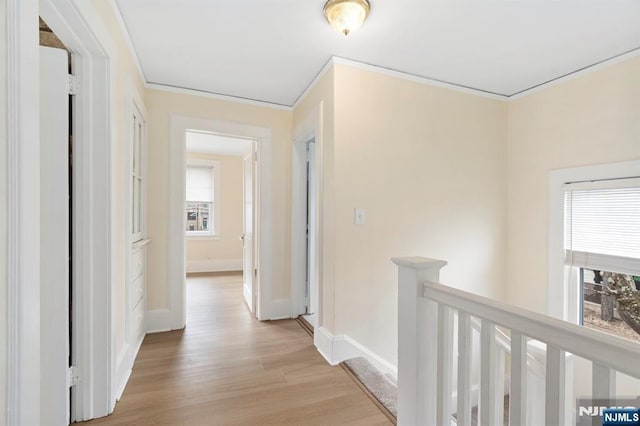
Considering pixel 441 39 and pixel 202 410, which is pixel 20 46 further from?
pixel 441 39

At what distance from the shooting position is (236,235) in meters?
6.27

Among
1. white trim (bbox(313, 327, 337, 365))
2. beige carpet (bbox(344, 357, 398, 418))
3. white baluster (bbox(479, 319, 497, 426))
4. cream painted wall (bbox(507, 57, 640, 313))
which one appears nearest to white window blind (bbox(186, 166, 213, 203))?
white trim (bbox(313, 327, 337, 365))

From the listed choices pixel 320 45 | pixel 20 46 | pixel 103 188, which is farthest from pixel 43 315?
pixel 320 45

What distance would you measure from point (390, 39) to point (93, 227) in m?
2.23

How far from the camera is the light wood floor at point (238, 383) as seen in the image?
1712 mm

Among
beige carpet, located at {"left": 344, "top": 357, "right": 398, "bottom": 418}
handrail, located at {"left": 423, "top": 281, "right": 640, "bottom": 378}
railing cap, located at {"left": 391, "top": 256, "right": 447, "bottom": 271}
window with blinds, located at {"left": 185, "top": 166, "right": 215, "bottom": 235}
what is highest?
window with blinds, located at {"left": 185, "top": 166, "right": 215, "bottom": 235}

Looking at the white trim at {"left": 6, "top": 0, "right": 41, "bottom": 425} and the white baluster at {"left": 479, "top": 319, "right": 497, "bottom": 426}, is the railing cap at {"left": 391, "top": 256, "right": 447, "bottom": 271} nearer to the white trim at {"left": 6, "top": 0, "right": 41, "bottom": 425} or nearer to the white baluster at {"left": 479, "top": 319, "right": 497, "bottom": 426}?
the white baluster at {"left": 479, "top": 319, "right": 497, "bottom": 426}

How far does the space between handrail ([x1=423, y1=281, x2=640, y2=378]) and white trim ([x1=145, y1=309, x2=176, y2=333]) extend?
2.75 meters

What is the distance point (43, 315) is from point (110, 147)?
916mm

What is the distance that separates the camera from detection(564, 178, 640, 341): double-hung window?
2.26m

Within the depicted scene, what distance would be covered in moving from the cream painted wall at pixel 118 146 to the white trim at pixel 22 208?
32.4 inches

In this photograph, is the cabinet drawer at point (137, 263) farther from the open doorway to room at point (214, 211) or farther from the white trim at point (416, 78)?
the open doorway to room at point (214, 211)

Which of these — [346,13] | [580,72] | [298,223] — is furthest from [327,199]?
[580,72]

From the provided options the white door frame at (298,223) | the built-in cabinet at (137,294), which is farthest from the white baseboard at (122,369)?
the white door frame at (298,223)
